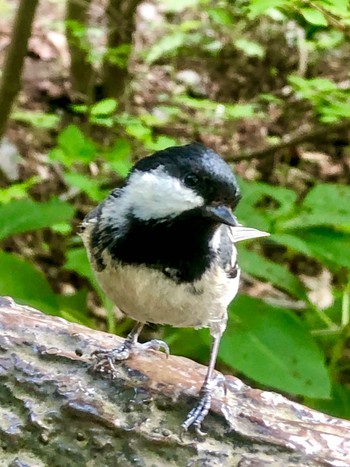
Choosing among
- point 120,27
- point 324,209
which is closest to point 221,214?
point 324,209

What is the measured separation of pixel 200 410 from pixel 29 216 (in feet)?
3.30

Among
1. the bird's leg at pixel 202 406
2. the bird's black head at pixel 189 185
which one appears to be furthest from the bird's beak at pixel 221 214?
the bird's leg at pixel 202 406

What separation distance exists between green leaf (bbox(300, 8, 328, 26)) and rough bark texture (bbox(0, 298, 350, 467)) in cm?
90

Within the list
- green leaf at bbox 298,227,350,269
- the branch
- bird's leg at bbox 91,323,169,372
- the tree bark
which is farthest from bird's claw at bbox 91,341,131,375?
the branch

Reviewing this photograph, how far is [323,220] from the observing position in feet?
7.26

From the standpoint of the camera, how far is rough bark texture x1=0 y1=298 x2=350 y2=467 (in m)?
1.48

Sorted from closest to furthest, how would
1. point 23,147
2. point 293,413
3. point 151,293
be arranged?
point 151,293 → point 293,413 → point 23,147

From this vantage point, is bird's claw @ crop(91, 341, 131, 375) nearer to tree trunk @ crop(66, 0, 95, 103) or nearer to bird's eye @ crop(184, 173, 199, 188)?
bird's eye @ crop(184, 173, 199, 188)

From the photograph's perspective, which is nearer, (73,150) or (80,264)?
(80,264)

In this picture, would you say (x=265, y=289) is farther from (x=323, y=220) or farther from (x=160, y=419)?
(x=160, y=419)

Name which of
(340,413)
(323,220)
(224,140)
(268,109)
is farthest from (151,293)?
(268,109)

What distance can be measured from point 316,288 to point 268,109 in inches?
55.0

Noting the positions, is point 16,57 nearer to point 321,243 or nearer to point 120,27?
point 120,27

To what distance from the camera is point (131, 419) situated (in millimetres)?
1551
